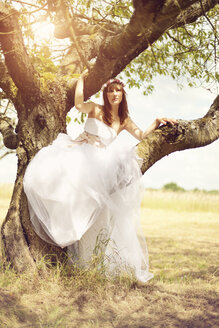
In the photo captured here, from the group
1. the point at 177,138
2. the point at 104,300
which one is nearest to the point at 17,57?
the point at 177,138

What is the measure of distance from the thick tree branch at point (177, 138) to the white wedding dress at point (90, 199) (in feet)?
0.97

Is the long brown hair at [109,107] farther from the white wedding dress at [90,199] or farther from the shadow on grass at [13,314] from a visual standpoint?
the shadow on grass at [13,314]

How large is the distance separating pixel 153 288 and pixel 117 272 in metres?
0.62

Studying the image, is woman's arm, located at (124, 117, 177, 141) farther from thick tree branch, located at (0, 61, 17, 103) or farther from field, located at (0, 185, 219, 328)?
field, located at (0, 185, 219, 328)

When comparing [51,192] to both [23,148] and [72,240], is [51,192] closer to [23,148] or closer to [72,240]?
[72,240]

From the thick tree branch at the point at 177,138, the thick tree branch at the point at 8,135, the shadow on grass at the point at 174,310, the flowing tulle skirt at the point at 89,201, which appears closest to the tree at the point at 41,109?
the thick tree branch at the point at 177,138

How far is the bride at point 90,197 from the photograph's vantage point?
4652 millimetres

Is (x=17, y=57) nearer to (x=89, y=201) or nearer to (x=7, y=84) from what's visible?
(x=7, y=84)

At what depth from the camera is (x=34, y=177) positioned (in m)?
4.80

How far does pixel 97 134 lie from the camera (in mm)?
5461

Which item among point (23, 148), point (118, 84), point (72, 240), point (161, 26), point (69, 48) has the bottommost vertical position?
point (72, 240)

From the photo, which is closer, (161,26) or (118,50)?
(161,26)

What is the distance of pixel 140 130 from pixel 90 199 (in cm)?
173

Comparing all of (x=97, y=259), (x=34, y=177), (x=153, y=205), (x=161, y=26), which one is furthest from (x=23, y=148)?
(x=153, y=205)
